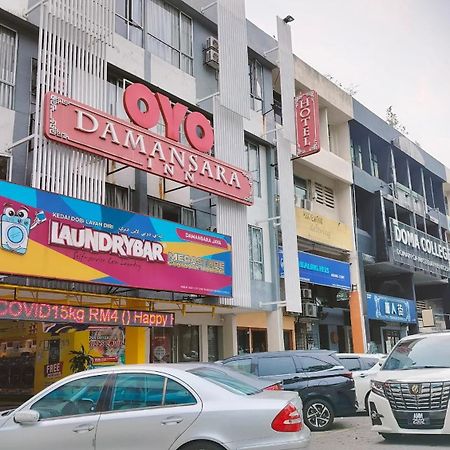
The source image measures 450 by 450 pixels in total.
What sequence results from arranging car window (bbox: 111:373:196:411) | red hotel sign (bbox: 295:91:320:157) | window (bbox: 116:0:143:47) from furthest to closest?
red hotel sign (bbox: 295:91:320:157), window (bbox: 116:0:143:47), car window (bbox: 111:373:196:411)

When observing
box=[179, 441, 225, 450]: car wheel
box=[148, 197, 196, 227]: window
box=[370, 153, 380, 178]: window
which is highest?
box=[370, 153, 380, 178]: window

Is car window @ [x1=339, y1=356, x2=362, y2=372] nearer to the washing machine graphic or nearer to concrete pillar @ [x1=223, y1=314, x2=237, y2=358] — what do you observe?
concrete pillar @ [x1=223, y1=314, x2=237, y2=358]

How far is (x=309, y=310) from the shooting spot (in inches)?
881

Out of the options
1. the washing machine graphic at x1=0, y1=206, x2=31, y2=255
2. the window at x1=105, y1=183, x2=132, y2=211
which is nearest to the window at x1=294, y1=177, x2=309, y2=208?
the window at x1=105, y1=183, x2=132, y2=211

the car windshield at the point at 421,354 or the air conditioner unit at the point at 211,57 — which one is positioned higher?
the air conditioner unit at the point at 211,57

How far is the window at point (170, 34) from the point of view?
17.7 metres

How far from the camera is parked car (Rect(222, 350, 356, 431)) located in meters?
11.3

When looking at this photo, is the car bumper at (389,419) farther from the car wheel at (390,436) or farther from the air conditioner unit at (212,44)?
the air conditioner unit at (212,44)

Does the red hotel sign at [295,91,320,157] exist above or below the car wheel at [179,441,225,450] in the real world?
above

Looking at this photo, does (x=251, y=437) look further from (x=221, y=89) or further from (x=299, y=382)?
(x=221, y=89)

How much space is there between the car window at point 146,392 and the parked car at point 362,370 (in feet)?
25.4

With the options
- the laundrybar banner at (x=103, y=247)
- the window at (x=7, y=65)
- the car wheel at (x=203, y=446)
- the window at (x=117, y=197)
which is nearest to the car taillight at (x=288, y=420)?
the car wheel at (x=203, y=446)

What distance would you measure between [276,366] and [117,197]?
660 cm

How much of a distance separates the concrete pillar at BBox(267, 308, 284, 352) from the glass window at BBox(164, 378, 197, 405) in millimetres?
13839
